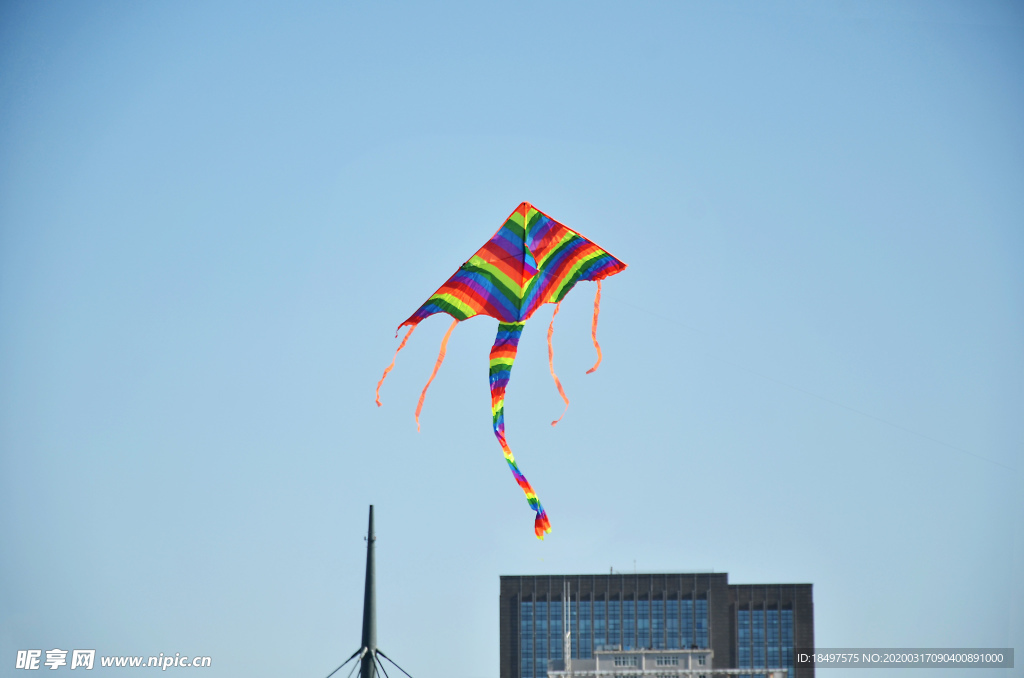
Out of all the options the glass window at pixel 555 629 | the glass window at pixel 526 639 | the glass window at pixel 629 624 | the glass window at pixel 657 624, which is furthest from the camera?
the glass window at pixel 629 624

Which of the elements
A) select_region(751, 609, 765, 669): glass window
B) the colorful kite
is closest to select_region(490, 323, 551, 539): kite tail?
the colorful kite

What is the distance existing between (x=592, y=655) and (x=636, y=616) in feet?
16.1

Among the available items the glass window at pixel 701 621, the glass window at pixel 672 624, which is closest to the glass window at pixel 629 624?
the glass window at pixel 672 624

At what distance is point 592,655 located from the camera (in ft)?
364

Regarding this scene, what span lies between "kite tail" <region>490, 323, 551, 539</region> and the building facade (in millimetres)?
77687

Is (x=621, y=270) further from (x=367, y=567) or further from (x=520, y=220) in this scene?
(x=367, y=567)

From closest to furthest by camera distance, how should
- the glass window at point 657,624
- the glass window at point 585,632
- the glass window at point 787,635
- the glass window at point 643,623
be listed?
the glass window at point 657,624 < the glass window at point 585,632 < the glass window at point 643,623 < the glass window at point 787,635

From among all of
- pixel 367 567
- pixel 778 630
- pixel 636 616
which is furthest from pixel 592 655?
pixel 367 567

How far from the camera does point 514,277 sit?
117 feet

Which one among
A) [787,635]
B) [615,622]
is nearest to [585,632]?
[615,622]

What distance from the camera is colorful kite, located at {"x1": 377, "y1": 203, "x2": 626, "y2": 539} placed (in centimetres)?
3497

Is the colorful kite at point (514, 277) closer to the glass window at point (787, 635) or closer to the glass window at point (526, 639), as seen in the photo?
the glass window at point (526, 639)

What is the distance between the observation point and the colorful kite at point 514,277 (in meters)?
35.0

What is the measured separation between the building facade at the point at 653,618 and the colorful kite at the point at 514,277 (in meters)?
78.0
